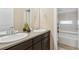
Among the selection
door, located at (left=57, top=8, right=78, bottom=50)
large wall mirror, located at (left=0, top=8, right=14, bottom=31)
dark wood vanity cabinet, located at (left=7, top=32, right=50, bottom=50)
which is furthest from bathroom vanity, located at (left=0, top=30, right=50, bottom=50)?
large wall mirror, located at (left=0, top=8, right=14, bottom=31)

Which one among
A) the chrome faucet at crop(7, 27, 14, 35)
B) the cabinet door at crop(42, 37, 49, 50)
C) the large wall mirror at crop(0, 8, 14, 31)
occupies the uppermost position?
the large wall mirror at crop(0, 8, 14, 31)

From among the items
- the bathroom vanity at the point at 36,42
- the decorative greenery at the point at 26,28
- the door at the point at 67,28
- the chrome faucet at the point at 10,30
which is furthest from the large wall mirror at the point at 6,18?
the door at the point at 67,28

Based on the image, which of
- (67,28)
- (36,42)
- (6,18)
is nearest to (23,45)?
(36,42)

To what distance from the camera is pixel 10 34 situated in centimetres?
138

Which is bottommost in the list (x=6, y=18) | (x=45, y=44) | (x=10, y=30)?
(x=45, y=44)

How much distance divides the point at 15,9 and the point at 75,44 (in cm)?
86

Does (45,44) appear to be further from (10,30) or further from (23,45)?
(10,30)

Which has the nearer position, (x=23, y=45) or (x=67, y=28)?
(x=23, y=45)

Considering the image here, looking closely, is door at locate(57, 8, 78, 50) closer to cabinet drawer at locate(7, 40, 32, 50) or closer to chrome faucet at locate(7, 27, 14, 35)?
cabinet drawer at locate(7, 40, 32, 50)

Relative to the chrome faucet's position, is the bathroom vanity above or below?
below

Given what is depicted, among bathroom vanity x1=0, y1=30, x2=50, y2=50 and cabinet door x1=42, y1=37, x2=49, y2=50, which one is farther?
cabinet door x1=42, y1=37, x2=49, y2=50

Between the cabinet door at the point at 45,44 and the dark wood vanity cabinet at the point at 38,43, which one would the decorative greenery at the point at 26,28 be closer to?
the dark wood vanity cabinet at the point at 38,43
